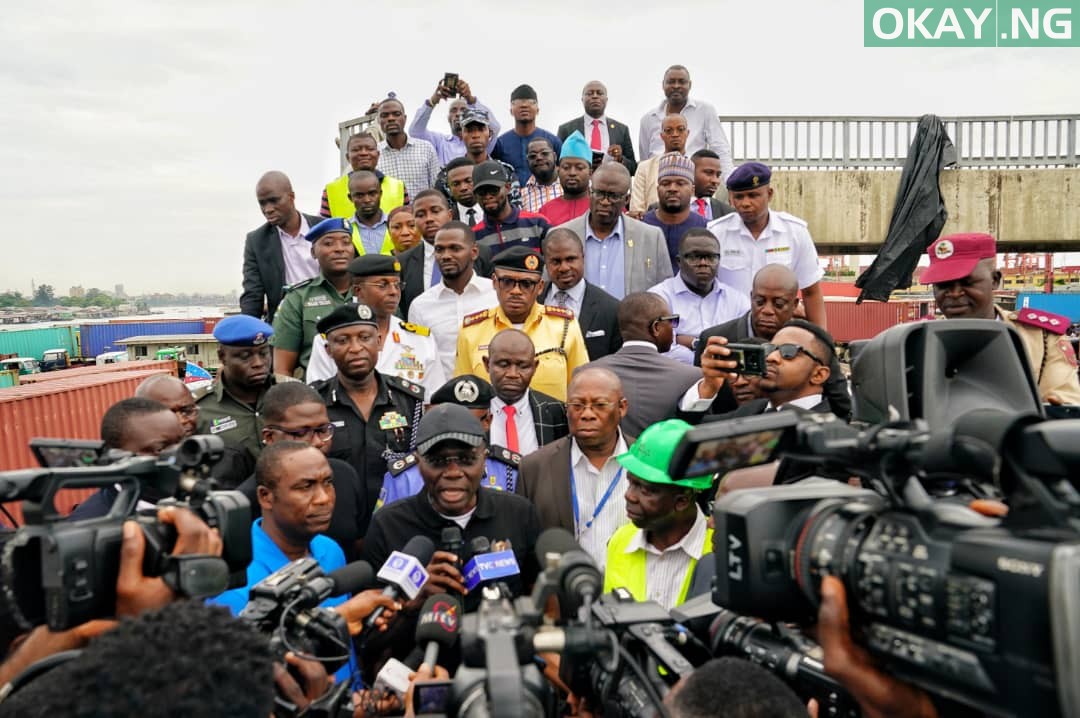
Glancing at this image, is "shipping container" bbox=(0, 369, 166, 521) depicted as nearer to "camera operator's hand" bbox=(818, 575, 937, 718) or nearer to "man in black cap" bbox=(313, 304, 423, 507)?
"man in black cap" bbox=(313, 304, 423, 507)

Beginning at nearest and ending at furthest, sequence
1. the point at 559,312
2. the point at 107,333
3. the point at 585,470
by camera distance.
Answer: the point at 585,470, the point at 559,312, the point at 107,333

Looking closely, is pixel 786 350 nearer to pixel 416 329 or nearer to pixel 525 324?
pixel 525 324

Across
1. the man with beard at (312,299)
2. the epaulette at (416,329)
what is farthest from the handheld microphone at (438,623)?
the man with beard at (312,299)

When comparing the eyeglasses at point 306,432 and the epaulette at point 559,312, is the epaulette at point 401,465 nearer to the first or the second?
the eyeglasses at point 306,432

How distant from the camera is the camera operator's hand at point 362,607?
2.88 metres

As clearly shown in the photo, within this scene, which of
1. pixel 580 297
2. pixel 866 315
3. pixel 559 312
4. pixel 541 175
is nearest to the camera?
pixel 559 312

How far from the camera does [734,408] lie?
477cm

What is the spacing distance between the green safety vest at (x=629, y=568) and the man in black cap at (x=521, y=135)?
605 centimetres

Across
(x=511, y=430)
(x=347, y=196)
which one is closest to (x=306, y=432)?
(x=511, y=430)

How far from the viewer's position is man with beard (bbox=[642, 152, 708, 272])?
22.9 feet

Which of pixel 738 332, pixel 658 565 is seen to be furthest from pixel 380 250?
pixel 658 565

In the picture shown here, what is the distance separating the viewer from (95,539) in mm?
2100

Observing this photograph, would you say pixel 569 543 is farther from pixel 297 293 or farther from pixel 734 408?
pixel 297 293

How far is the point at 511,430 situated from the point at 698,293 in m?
2.02
